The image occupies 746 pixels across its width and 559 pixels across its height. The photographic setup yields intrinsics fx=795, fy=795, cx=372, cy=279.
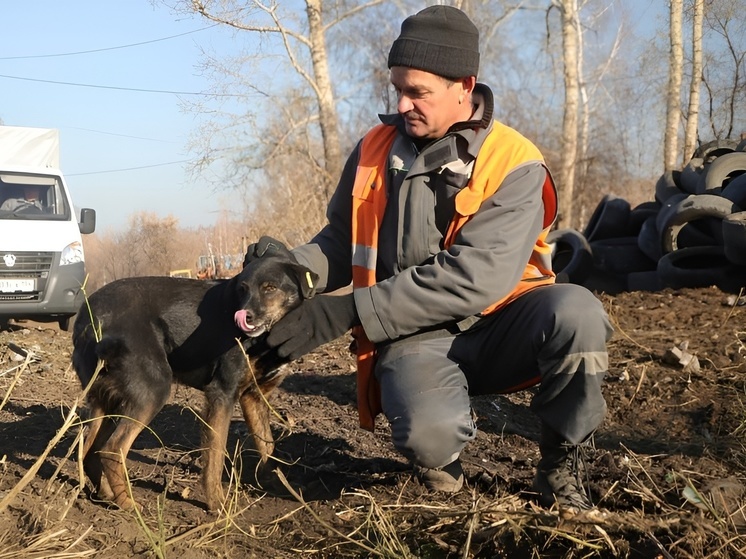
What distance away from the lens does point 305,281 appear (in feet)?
11.7

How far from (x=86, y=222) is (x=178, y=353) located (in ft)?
Result: 27.2

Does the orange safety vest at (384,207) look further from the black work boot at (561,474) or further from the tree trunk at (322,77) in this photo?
the tree trunk at (322,77)

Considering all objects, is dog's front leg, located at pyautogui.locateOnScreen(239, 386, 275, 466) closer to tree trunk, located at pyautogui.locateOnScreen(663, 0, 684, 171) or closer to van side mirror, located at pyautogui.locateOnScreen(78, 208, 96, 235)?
van side mirror, located at pyautogui.locateOnScreen(78, 208, 96, 235)

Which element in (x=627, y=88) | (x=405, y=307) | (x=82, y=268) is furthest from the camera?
(x=627, y=88)

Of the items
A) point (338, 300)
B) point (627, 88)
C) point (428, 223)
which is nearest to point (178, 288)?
point (338, 300)

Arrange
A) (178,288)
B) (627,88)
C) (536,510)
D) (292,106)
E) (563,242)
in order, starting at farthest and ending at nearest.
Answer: (627,88)
(292,106)
(563,242)
(178,288)
(536,510)

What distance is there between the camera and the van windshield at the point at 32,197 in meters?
11.1

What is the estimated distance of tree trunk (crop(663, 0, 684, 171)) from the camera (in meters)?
19.2

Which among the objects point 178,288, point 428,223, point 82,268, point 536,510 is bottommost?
point 82,268

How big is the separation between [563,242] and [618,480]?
20.8 feet

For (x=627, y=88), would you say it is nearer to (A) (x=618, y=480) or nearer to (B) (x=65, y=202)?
(B) (x=65, y=202)

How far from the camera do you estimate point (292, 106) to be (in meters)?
21.4

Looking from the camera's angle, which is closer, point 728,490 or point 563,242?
point 728,490

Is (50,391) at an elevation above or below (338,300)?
below
